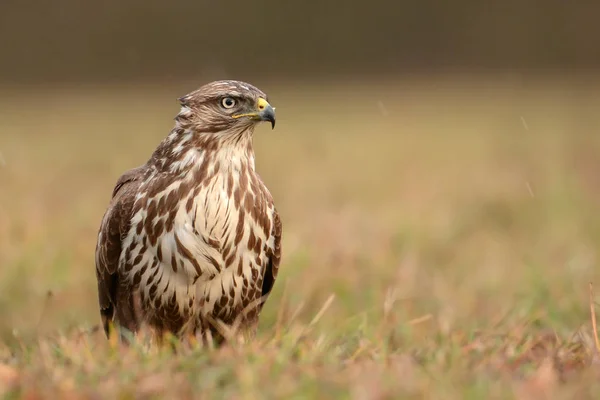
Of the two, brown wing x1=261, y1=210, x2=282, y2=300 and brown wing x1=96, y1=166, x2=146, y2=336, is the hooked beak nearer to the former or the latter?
brown wing x1=261, y1=210, x2=282, y2=300

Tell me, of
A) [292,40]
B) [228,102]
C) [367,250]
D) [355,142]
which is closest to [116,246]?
[228,102]

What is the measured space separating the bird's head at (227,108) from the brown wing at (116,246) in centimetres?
38

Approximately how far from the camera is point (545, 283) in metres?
6.35

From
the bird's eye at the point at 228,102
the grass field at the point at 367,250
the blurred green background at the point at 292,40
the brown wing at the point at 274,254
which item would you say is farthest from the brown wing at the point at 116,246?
the blurred green background at the point at 292,40

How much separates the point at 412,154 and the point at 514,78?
876 centimetres

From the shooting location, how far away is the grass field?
3.47 m

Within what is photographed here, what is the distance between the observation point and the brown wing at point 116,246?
471 centimetres

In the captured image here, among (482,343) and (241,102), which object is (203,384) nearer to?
(482,343)

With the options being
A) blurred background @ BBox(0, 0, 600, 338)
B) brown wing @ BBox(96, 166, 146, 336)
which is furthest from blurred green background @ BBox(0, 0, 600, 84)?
brown wing @ BBox(96, 166, 146, 336)

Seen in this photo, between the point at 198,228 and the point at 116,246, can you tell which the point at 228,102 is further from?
the point at 116,246

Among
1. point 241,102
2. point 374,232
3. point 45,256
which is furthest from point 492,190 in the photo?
point 241,102

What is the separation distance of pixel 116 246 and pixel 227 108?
82 centimetres

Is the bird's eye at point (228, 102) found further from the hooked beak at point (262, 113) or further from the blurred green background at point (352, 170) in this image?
the blurred green background at point (352, 170)

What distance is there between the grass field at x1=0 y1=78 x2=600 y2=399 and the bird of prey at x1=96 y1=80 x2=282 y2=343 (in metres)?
0.29
